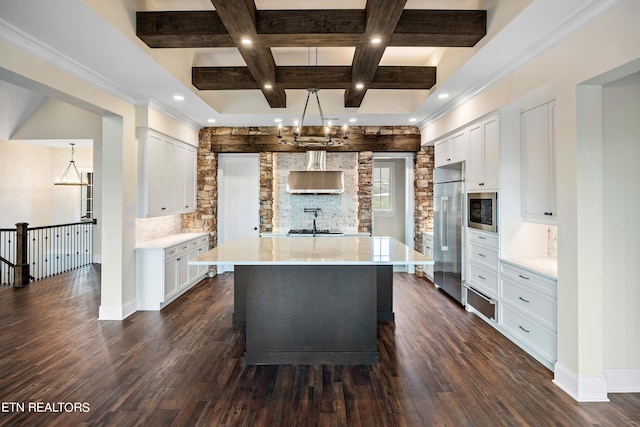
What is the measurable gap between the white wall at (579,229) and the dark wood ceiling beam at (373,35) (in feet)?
4.49

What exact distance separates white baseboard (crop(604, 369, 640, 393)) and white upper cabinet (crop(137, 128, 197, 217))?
522 centimetres

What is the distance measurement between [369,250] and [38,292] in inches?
218

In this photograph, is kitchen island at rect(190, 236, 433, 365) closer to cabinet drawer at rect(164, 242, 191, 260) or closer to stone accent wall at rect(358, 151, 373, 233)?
cabinet drawer at rect(164, 242, 191, 260)

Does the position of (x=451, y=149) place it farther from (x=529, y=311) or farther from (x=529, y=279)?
(x=529, y=311)

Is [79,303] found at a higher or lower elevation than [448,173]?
lower

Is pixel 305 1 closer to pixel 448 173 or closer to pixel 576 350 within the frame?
pixel 448 173

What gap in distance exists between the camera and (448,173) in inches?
203

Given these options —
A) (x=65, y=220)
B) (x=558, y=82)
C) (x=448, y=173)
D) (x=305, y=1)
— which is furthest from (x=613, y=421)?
(x=65, y=220)

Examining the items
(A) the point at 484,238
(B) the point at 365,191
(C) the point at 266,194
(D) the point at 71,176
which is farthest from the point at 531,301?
(D) the point at 71,176

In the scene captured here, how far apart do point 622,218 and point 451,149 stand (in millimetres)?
2724

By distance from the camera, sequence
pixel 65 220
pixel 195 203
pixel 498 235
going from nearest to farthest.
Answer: pixel 498 235 < pixel 195 203 < pixel 65 220

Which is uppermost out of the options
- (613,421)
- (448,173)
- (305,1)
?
(305,1)

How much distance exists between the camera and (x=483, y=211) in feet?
13.5

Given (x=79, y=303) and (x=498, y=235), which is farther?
(x=79, y=303)
